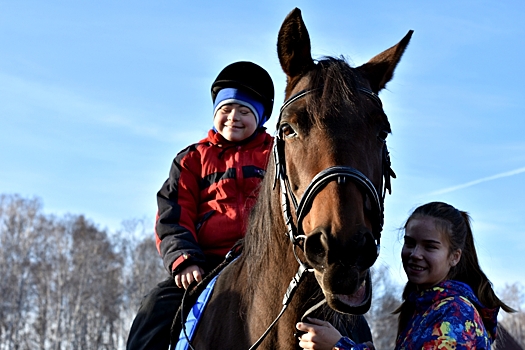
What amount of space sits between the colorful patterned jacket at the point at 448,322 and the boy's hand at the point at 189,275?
4.24ft

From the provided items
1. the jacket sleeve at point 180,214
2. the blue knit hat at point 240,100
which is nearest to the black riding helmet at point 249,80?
the blue knit hat at point 240,100

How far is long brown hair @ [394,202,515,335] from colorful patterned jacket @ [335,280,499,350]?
12cm

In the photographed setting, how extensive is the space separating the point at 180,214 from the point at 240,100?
99 centimetres

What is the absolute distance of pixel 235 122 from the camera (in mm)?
4844

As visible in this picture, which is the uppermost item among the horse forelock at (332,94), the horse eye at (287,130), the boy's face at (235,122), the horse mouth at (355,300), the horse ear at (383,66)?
the boy's face at (235,122)

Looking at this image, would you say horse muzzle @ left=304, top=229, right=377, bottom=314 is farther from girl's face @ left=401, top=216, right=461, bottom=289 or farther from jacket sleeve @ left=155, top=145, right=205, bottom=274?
jacket sleeve @ left=155, top=145, right=205, bottom=274

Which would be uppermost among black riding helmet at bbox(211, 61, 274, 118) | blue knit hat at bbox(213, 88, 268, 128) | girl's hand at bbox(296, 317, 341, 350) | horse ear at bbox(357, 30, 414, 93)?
black riding helmet at bbox(211, 61, 274, 118)

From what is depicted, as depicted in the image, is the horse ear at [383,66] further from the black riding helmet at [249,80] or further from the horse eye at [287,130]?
the black riding helmet at [249,80]

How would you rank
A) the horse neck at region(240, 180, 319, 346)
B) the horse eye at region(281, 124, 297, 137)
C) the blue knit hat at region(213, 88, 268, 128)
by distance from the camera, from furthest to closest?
the blue knit hat at region(213, 88, 268, 128) < the horse neck at region(240, 180, 319, 346) < the horse eye at region(281, 124, 297, 137)

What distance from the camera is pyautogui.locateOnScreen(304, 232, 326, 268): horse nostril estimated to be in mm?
2885

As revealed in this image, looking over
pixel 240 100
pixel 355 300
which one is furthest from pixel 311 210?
pixel 240 100

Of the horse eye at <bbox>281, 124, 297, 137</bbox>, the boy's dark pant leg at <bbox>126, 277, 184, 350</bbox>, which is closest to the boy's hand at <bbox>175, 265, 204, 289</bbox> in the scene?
the boy's dark pant leg at <bbox>126, 277, 184, 350</bbox>

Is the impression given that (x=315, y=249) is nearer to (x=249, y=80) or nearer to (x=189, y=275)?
(x=189, y=275)

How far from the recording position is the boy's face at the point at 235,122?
4.82m
